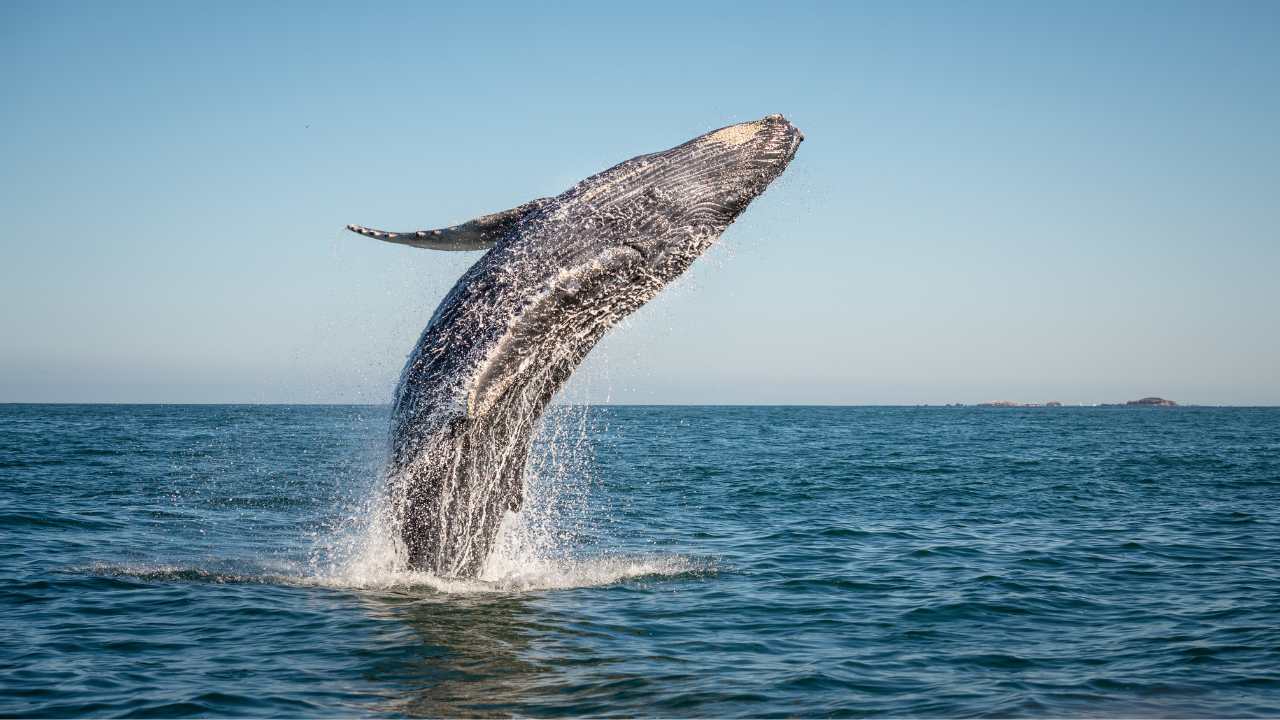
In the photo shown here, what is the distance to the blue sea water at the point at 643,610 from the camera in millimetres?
6711

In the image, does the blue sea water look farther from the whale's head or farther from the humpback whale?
the whale's head

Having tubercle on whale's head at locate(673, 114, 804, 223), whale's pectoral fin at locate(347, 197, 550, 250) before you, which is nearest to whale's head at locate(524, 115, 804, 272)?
tubercle on whale's head at locate(673, 114, 804, 223)

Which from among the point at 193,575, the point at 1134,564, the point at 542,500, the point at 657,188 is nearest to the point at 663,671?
the point at 657,188

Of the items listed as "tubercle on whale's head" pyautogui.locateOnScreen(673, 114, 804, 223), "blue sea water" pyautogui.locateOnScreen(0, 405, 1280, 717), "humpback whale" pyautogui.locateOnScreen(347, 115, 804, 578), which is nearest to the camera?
"blue sea water" pyautogui.locateOnScreen(0, 405, 1280, 717)

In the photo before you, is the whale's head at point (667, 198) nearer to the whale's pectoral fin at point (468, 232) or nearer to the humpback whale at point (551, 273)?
the humpback whale at point (551, 273)

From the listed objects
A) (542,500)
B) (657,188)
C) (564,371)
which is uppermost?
(657,188)

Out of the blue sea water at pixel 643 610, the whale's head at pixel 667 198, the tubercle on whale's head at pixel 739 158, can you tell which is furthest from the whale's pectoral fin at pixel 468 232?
the blue sea water at pixel 643 610

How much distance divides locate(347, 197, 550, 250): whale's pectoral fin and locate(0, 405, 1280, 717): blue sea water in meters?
2.37

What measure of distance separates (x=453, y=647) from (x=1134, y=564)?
9.93m

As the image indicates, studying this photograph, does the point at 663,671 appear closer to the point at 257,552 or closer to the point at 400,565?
the point at 400,565

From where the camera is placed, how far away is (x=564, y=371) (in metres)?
8.50

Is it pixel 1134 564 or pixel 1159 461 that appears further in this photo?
pixel 1159 461

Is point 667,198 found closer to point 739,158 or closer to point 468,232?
point 739,158

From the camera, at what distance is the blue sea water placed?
6.71 metres
